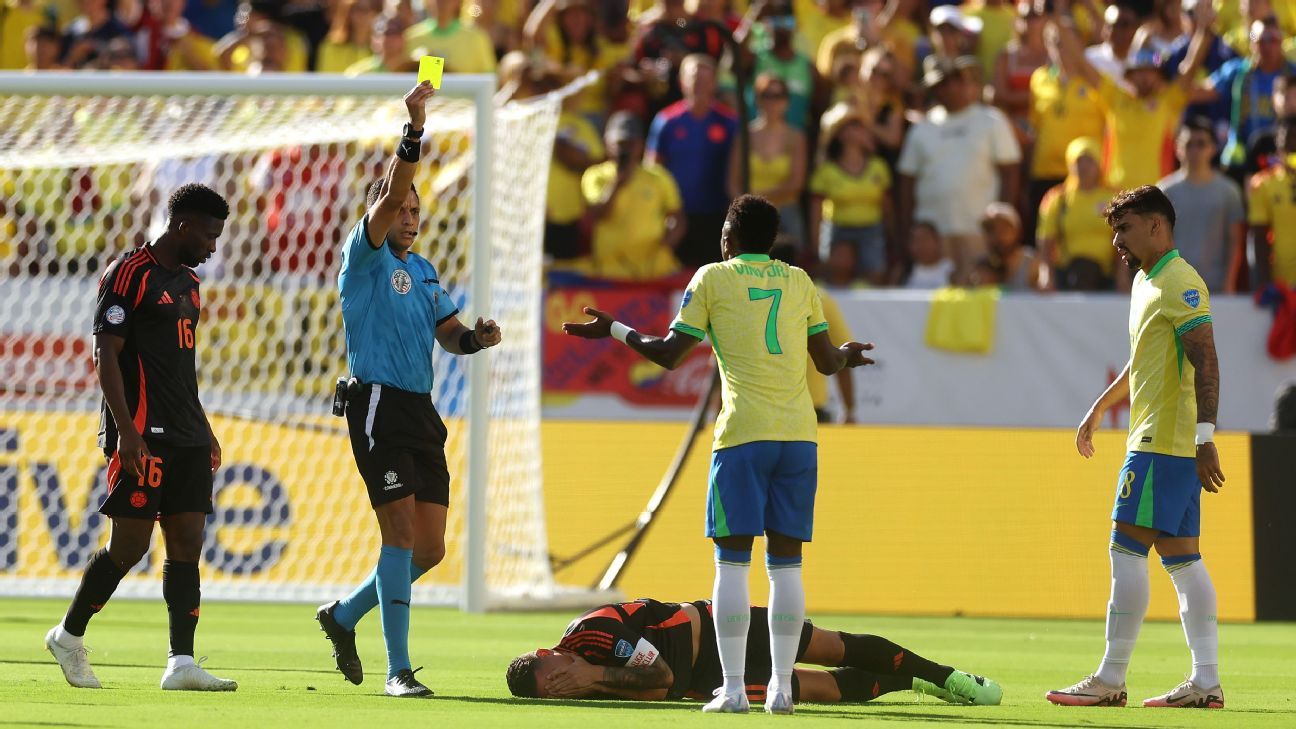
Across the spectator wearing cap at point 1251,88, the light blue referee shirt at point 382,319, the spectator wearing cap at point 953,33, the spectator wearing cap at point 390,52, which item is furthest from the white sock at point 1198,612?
the spectator wearing cap at point 390,52

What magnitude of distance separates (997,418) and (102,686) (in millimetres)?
9732

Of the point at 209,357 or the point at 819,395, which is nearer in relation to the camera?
the point at 819,395

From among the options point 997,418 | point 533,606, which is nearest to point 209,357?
point 533,606

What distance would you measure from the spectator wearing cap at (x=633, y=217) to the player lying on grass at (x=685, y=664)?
9.03 m

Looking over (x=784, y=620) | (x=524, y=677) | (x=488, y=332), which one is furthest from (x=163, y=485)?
(x=784, y=620)

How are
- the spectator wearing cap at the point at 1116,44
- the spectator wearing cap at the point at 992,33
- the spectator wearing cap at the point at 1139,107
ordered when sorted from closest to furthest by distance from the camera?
the spectator wearing cap at the point at 1139,107
the spectator wearing cap at the point at 1116,44
the spectator wearing cap at the point at 992,33

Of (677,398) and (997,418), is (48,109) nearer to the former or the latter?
(677,398)

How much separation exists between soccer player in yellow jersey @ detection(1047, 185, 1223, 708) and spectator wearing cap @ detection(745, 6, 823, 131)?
9.60 metres

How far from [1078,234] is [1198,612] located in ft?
28.9

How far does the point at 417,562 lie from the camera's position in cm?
774

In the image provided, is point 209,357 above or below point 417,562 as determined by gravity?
above

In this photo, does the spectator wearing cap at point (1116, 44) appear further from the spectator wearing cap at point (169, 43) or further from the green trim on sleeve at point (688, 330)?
the green trim on sleeve at point (688, 330)

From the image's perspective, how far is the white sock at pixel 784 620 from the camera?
6797mm

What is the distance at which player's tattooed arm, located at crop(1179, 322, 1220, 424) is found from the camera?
24.1 feet
